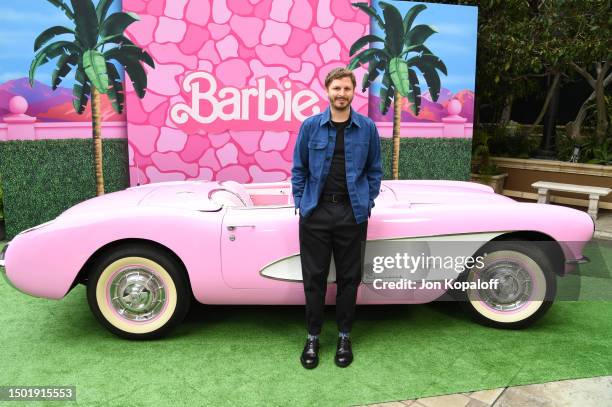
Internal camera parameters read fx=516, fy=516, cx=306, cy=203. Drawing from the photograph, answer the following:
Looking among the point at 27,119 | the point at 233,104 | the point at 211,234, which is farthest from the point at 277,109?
the point at 211,234

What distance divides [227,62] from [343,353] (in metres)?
4.24

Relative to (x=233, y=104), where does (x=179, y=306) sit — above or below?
below

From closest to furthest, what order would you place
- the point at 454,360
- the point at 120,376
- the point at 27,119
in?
the point at 120,376 → the point at 454,360 → the point at 27,119

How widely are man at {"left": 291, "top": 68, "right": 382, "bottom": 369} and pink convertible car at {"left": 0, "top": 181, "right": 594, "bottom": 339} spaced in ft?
0.74

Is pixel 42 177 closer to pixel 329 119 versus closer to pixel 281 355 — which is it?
→ pixel 281 355

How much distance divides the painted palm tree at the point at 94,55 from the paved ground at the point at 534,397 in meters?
4.81

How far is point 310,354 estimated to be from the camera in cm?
319

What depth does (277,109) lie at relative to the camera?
21.4 ft

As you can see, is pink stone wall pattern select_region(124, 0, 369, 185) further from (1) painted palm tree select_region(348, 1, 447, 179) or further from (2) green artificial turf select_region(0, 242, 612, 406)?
(2) green artificial turf select_region(0, 242, 612, 406)

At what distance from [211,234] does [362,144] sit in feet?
3.67

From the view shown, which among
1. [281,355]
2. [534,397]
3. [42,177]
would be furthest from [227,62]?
[534,397]

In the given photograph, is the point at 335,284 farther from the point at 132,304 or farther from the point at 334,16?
the point at 334,16

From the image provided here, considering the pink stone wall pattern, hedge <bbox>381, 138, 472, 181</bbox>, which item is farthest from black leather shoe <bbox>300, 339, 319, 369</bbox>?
hedge <bbox>381, 138, 472, 181</bbox>

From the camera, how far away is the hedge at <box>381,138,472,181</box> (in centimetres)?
708
